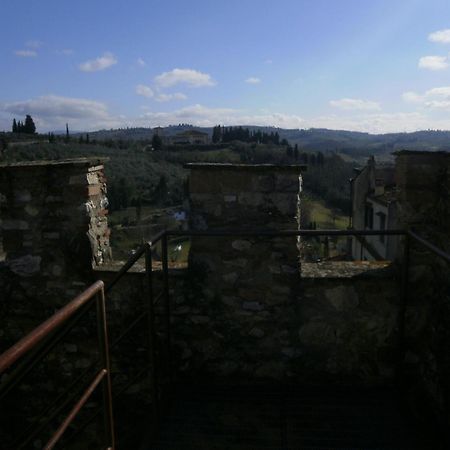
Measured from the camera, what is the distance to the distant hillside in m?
99.1

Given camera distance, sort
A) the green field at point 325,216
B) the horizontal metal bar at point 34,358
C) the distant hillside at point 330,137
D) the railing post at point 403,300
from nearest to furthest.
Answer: the horizontal metal bar at point 34,358 → the railing post at point 403,300 → the green field at point 325,216 → the distant hillside at point 330,137

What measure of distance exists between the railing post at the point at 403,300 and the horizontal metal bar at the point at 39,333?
2303 millimetres

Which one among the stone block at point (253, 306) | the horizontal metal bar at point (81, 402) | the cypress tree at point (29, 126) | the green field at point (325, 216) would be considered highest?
the cypress tree at point (29, 126)

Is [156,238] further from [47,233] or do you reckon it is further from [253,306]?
[47,233]

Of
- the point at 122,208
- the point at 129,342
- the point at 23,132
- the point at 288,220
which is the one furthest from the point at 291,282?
the point at 23,132

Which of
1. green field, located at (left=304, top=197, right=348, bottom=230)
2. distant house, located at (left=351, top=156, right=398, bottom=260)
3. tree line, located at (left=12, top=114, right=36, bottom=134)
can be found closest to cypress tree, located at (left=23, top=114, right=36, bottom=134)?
tree line, located at (left=12, top=114, right=36, bottom=134)

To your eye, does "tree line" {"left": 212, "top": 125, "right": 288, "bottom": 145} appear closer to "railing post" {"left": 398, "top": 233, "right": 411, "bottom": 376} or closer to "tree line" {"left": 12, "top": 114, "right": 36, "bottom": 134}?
"tree line" {"left": 12, "top": 114, "right": 36, "bottom": 134}

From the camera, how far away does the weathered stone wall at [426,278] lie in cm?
313

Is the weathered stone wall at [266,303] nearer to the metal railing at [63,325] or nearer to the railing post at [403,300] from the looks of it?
the railing post at [403,300]

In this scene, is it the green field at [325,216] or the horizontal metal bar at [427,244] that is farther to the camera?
the green field at [325,216]

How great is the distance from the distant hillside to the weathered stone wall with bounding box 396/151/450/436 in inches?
3557

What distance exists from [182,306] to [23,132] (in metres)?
51.4

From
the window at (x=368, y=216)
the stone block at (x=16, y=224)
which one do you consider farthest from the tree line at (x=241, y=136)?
the stone block at (x=16, y=224)

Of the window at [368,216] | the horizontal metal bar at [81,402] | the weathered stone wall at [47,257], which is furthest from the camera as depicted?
the window at [368,216]
